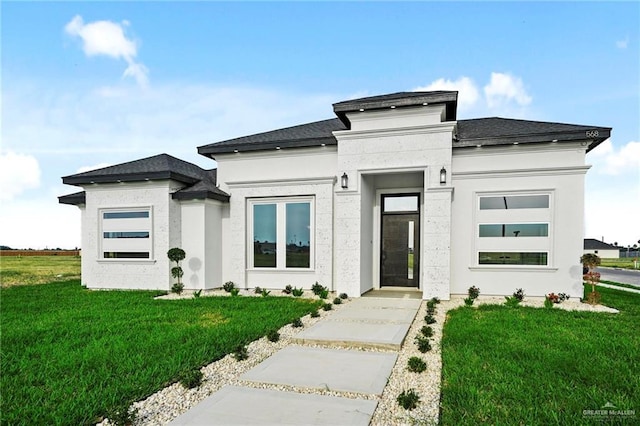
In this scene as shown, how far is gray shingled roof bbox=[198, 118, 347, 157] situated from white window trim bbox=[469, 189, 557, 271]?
15.0 ft

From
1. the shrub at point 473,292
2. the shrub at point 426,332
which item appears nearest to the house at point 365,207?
the shrub at point 473,292

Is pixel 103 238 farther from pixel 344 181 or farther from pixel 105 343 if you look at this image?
pixel 344 181

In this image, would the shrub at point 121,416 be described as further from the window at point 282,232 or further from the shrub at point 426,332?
the window at point 282,232

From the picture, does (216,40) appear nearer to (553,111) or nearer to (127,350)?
(127,350)

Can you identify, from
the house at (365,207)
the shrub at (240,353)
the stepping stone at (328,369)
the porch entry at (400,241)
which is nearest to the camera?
the stepping stone at (328,369)

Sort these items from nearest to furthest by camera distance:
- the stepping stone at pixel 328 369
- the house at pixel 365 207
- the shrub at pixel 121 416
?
the shrub at pixel 121 416 → the stepping stone at pixel 328 369 → the house at pixel 365 207

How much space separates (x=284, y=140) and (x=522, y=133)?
6509mm

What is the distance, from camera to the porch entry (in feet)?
33.3

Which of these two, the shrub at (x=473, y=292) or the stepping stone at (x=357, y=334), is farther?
the shrub at (x=473, y=292)

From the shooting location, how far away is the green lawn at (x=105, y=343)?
3163 mm

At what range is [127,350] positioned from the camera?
179 inches

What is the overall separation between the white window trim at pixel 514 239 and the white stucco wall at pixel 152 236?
876 cm

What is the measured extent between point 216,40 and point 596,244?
6913 centimetres

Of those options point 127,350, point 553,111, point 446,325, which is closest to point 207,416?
point 127,350
